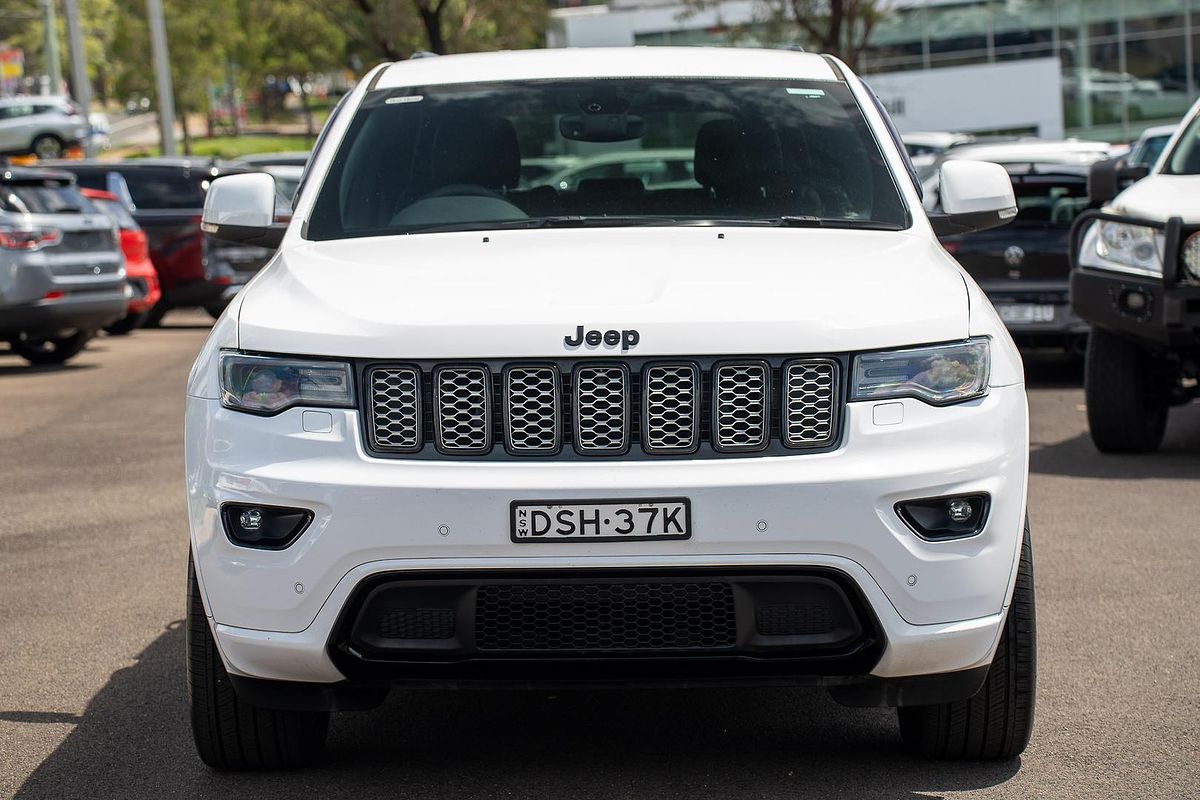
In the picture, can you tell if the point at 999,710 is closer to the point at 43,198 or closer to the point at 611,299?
the point at 611,299

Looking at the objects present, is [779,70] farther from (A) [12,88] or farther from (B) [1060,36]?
(A) [12,88]

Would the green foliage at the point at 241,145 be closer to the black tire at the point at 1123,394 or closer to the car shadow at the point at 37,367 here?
the car shadow at the point at 37,367

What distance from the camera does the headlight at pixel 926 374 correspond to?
3.87 m

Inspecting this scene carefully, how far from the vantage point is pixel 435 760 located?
4.45 meters

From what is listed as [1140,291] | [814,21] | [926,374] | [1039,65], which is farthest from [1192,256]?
[1039,65]

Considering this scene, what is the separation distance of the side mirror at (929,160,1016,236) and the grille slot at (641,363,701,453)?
1.56 m

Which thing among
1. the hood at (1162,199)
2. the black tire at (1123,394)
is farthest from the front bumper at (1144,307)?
the hood at (1162,199)

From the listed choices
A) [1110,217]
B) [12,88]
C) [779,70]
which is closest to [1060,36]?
[1110,217]

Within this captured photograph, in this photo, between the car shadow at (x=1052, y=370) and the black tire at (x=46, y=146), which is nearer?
the car shadow at (x=1052, y=370)

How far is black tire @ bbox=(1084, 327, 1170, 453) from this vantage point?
29.7ft

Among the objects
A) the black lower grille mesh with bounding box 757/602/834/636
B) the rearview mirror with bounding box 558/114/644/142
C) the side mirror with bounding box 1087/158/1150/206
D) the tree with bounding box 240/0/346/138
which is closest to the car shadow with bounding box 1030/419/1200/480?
the side mirror with bounding box 1087/158/1150/206

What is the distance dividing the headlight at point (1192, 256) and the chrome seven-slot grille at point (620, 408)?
5152 millimetres

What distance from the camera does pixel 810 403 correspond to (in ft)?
12.6

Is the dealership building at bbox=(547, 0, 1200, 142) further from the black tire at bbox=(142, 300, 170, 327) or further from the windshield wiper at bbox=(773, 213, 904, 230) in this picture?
the windshield wiper at bbox=(773, 213, 904, 230)
